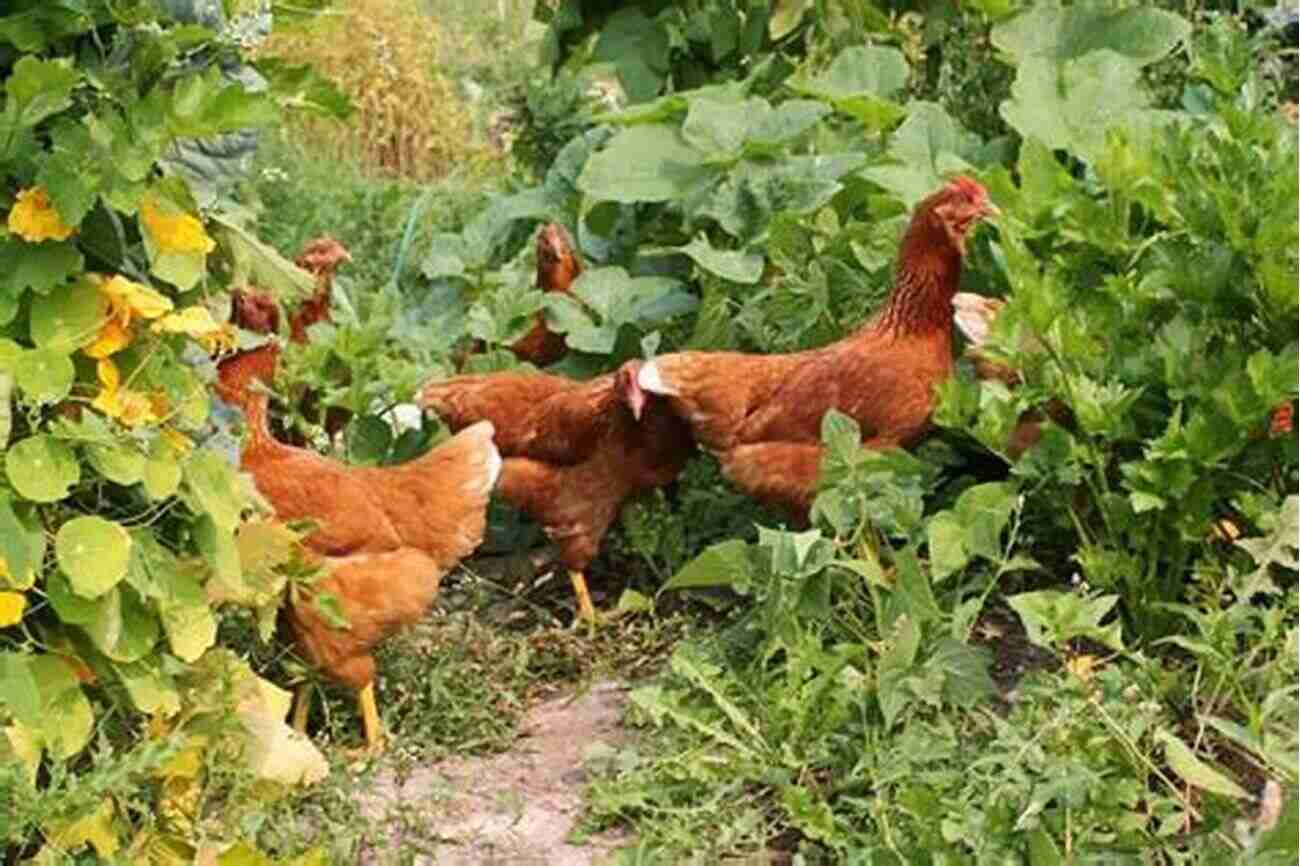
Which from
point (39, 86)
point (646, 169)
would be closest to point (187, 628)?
point (39, 86)

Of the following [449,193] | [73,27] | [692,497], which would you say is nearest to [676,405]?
[692,497]

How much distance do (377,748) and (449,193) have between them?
180 inches

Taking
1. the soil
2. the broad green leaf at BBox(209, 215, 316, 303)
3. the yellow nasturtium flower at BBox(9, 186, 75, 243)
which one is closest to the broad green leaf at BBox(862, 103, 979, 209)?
the soil

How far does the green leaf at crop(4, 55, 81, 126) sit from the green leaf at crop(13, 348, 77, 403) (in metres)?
0.30

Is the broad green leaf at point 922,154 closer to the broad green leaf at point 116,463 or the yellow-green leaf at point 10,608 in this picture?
the broad green leaf at point 116,463

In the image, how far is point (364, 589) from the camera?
12.6 feet

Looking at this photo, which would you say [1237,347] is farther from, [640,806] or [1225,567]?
[640,806]

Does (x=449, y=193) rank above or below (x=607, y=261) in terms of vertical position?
below

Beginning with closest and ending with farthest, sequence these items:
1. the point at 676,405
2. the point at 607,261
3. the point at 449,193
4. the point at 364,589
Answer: the point at 364,589
the point at 676,405
the point at 607,261
the point at 449,193

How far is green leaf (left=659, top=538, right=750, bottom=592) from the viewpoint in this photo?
3.87m

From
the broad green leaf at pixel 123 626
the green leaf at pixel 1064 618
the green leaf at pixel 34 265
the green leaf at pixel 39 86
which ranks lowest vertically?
the broad green leaf at pixel 123 626

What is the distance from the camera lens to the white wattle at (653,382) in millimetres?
4227

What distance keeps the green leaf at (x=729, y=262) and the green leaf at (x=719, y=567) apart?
2.58 ft

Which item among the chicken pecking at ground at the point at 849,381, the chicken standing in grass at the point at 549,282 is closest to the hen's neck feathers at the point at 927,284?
the chicken pecking at ground at the point at 849,381
